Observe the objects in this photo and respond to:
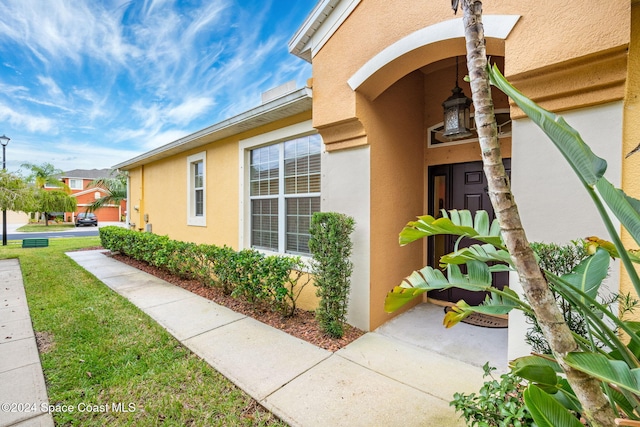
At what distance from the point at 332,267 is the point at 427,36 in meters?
3.14

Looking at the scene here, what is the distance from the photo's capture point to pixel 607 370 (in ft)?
3.67

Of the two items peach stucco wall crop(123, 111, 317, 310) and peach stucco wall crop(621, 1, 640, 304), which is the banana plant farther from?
peach stucco wall crop(123, 111, 317, 310)

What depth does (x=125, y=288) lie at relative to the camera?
22.0 feet

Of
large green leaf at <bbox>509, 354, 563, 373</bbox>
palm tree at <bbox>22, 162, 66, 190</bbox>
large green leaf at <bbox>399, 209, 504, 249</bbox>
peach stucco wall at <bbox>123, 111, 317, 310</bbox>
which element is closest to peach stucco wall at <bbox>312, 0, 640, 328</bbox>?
peach stucco wall at <bbox>123, 111, 317, 310</bbox>

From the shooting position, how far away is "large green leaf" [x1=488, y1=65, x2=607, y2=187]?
3.31 feet

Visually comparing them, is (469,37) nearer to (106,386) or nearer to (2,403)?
(106,386)

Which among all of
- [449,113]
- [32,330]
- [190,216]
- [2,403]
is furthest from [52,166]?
[449,113]

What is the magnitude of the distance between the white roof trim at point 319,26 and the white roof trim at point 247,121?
75 cm

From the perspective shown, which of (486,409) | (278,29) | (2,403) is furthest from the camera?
(278,29)

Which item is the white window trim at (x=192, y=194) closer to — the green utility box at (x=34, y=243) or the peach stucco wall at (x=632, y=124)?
the peach stucco wall at (x=632, y=124)

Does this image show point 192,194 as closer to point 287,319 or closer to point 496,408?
point 287,319

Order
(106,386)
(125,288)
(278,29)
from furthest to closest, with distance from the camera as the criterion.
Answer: (278,29) → (125,288) → (106,386)

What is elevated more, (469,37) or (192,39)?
(192,39)

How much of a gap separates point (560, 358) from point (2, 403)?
4588 mm
